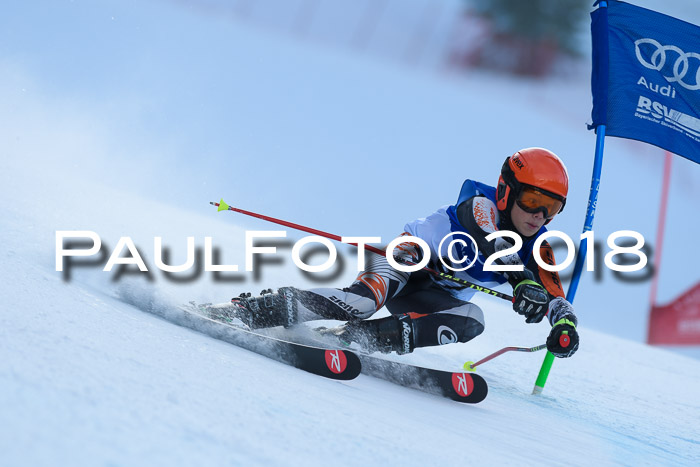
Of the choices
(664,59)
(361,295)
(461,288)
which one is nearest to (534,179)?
(461,288)

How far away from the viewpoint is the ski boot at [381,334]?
279 centimetres

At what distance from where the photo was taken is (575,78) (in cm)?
1878

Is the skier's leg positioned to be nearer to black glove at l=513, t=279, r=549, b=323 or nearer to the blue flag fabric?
black glove at l=513, t=279, r=549, b=323

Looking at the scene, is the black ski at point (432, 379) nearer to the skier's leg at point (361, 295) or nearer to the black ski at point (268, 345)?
the skier's leg at point (361, 295)

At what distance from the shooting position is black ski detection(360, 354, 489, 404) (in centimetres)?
248

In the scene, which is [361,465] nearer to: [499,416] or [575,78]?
[499,416]

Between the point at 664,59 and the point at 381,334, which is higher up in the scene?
the point at 664,59

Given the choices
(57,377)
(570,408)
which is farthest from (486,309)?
(57,377)

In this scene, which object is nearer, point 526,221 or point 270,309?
point 270,309

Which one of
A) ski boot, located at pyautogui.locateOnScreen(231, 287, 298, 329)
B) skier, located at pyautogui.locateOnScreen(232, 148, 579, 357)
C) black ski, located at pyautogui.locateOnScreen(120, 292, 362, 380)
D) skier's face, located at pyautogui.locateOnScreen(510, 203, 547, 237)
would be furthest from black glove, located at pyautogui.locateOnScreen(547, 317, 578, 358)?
ski boot, located at pyautogui.locateOnScreen(231, 287, 298, 329)

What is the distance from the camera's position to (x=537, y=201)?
9.18 ft

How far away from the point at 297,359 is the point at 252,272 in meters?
2.65

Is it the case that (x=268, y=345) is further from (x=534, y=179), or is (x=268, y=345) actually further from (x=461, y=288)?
(x=534, y=179)

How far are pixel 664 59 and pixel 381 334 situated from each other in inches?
93.8
